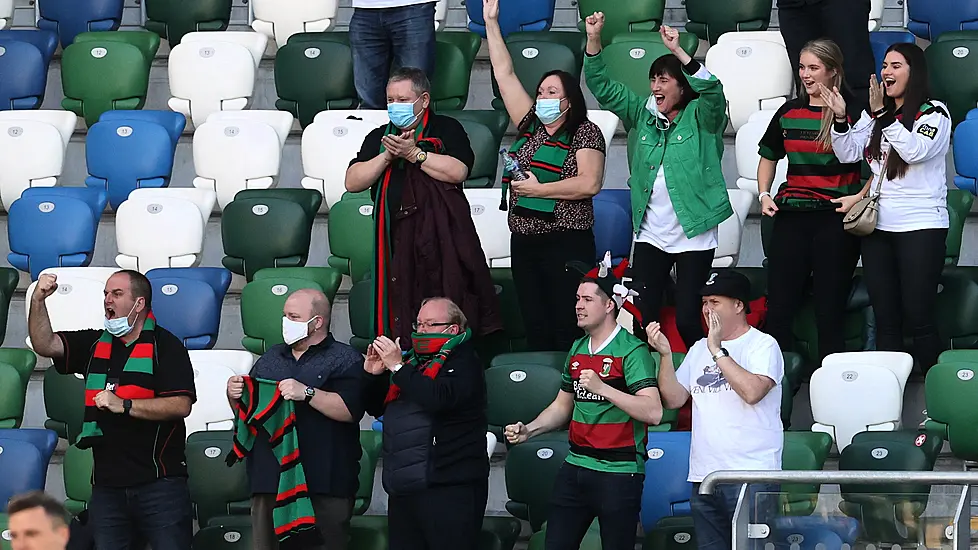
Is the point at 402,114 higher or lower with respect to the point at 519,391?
higher

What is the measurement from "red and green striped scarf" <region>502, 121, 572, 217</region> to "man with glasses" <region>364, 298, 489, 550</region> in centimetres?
85

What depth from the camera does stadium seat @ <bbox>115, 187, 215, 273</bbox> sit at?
25.7 ft

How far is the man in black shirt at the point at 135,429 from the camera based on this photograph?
6.18 meters

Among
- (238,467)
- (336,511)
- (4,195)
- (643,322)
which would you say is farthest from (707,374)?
(4,195)

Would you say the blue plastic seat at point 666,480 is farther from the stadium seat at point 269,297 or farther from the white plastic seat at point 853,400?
the stadium seat at point 269,297

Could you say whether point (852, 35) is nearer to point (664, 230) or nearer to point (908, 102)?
point (908, 102)

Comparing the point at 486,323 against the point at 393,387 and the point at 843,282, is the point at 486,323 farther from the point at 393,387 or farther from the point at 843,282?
the point at 843,282

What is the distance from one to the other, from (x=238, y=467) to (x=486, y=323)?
1067 millimetres

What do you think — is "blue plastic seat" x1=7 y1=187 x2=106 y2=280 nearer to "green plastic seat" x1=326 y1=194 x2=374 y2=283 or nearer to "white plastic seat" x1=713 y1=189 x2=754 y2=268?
"green plastic seat" x1=326 y1=194 x2=374 y2=283

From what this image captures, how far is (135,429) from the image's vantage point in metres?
6.20

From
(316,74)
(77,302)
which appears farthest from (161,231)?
(316,74)

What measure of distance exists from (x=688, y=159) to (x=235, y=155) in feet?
7.43

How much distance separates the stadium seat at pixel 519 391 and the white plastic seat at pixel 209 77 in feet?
7.96

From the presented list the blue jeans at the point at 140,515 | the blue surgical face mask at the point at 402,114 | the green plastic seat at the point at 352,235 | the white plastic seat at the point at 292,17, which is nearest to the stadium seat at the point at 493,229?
the green plastic seat at the point at 352,235
